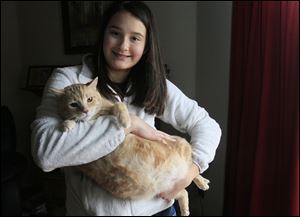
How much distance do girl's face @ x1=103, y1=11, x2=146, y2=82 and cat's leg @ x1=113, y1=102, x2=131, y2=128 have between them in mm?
49

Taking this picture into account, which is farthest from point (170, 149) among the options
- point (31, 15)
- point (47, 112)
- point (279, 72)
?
point (279, 72)

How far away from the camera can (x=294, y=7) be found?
123 centimetres

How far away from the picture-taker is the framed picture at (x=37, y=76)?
24.5 inches

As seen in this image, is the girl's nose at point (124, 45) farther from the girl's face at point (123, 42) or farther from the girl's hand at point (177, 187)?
the girl's hand at point (177, 187)

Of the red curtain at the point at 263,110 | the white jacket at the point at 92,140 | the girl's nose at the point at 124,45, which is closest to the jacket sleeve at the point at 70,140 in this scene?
the white jacket at the point at 92,140

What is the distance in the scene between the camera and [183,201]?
1.84 feet

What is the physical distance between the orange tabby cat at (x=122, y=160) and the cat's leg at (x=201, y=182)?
0.04m

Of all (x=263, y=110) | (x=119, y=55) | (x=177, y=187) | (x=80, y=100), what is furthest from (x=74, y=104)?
(x=263, y=110)

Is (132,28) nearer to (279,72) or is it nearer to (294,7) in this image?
(279,72)

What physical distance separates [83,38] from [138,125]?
0.72 feet

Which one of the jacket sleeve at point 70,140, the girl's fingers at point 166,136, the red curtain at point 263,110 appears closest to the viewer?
the jacket sleeve at point 70,140

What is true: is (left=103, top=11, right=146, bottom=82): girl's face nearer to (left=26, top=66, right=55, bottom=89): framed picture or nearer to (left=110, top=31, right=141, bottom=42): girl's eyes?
(left=110, top=31, right=141, bottom=42): girl's eyes

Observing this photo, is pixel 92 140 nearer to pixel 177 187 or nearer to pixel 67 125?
pixel 67 125

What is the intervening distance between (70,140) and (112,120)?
69 millimetres
